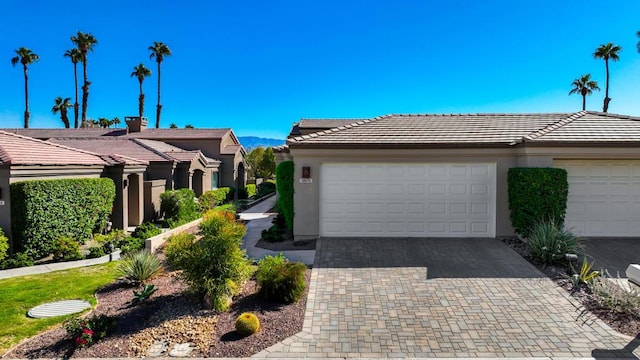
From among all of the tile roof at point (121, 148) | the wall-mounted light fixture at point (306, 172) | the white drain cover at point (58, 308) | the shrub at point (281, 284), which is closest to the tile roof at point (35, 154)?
the white drain cover at point (58, 308)

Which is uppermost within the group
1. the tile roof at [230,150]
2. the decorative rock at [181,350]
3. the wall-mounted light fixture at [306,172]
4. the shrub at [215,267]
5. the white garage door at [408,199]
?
the tile roof at [230,150]

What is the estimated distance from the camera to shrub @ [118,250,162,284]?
810cm

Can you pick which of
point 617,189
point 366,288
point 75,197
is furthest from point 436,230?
point 75,197

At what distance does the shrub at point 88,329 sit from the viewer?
5492 mm

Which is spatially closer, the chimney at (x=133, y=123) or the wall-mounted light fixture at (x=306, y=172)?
the wall-mounted light fixture at (x=306, y=172)

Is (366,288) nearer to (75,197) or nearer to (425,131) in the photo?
(425,131)

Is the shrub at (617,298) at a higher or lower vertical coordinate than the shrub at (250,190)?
lower

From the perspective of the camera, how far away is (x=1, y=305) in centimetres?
722

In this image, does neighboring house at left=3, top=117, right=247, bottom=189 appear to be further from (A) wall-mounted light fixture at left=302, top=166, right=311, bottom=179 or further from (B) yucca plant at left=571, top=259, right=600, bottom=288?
(B) yucca plant at left=571, top=259, right=600, bottom=288

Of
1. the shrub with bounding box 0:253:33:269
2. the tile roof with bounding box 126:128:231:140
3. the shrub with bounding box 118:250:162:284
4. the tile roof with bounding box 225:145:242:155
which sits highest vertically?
the tile roof with bounding box 126:128:231:140

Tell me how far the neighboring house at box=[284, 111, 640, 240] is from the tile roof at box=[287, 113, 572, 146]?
74 mm

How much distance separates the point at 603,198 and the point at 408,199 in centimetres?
632

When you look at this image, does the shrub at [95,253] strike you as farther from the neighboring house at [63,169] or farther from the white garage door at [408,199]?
the white garage door at [408,199]

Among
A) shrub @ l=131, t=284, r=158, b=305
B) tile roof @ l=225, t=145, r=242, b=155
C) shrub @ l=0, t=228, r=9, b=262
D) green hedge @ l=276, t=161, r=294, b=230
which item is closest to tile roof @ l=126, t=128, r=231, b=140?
tile roof @ l=225, t=145, r=242, b=155
